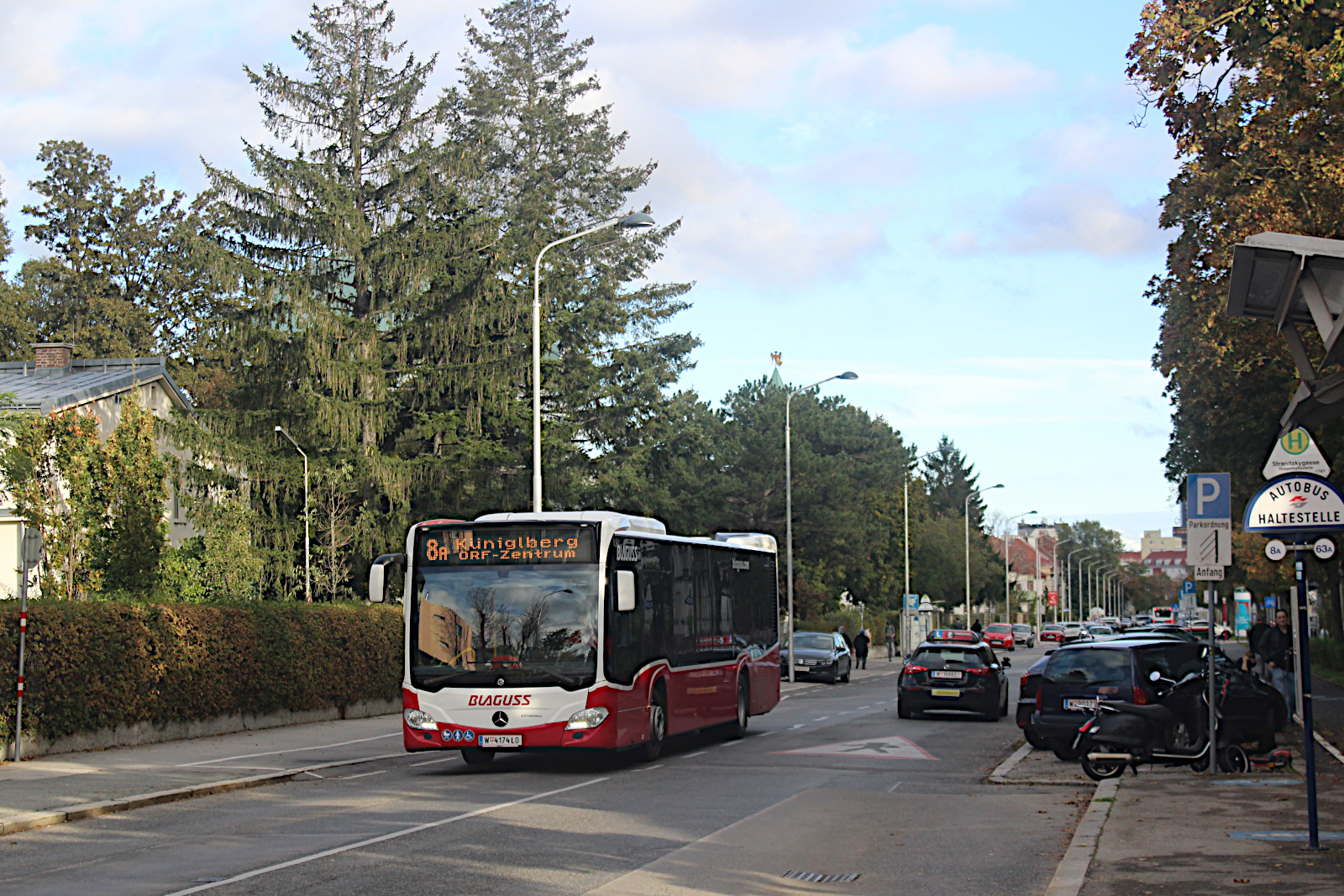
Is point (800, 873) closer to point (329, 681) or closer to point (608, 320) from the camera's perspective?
point (329, 681)

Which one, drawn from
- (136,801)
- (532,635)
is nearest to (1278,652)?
(532,635)

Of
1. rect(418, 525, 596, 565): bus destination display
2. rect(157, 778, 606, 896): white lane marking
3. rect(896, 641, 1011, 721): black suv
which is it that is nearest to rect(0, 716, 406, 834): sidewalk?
rect(418, 525, 596, 565): bus destination display

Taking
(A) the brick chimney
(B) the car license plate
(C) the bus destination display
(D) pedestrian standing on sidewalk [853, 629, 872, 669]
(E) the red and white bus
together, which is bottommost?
(D) pedestrian standing on sidewalk [853, 629, 872, 669]

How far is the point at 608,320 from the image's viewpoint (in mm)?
54281

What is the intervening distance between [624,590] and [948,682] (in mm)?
11511

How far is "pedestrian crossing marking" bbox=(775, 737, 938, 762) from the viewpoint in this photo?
19.2 m

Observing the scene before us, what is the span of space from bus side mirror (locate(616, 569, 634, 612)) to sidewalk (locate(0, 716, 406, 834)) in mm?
4414

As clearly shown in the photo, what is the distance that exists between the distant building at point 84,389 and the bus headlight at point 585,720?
26.2 m

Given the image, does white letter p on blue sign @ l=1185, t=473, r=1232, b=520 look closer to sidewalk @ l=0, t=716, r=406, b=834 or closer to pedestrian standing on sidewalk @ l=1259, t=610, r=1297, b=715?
pedestrian standing on sidewalk @ l=1259, t=610, r=1297, b=715

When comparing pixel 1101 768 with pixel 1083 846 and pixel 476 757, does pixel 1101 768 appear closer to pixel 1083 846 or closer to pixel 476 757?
pixel 1083 846

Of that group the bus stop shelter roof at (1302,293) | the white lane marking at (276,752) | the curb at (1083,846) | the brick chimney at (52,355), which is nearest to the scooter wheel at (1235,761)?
the curb at (1083,846)

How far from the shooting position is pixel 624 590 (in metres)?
16.4

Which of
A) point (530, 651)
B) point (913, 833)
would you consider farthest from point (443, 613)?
point (913, 833)

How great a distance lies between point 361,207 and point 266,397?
6692 mm
